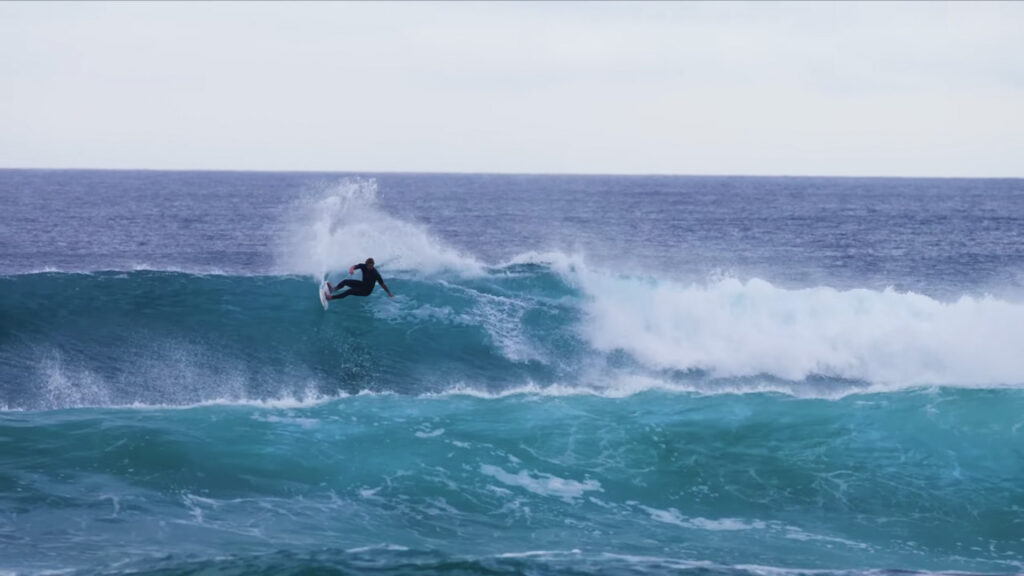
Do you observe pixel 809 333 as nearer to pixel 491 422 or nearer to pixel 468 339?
pixel 468 339

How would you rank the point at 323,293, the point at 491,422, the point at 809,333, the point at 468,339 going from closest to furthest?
the point at 491,422
the point at 323,293
the point at 809,333
the point at 468,339

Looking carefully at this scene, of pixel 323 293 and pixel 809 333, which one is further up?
pixel 323 293

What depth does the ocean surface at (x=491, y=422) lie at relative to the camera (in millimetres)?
12602

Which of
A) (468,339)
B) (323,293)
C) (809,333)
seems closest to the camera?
(323,293)

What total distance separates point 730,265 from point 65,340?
30.3 m

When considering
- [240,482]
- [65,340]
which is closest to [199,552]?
[240,482]

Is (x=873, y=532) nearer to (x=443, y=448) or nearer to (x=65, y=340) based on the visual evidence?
(x=443, y=448)

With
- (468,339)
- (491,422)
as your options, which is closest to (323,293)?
(468,339)

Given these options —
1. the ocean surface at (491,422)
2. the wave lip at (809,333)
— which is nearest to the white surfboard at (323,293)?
the ocean surface at (491,422)

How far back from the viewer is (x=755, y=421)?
17.1 metres

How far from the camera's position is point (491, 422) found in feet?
55.8

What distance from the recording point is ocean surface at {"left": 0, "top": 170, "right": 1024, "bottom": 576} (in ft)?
41.3

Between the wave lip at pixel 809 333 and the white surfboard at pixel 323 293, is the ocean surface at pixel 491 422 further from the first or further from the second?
the white surfboard at pixel 323 293

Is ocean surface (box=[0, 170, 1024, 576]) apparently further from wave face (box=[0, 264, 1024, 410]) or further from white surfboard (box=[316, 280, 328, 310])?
white surfboard (box=[316, 280, 328, 310])
